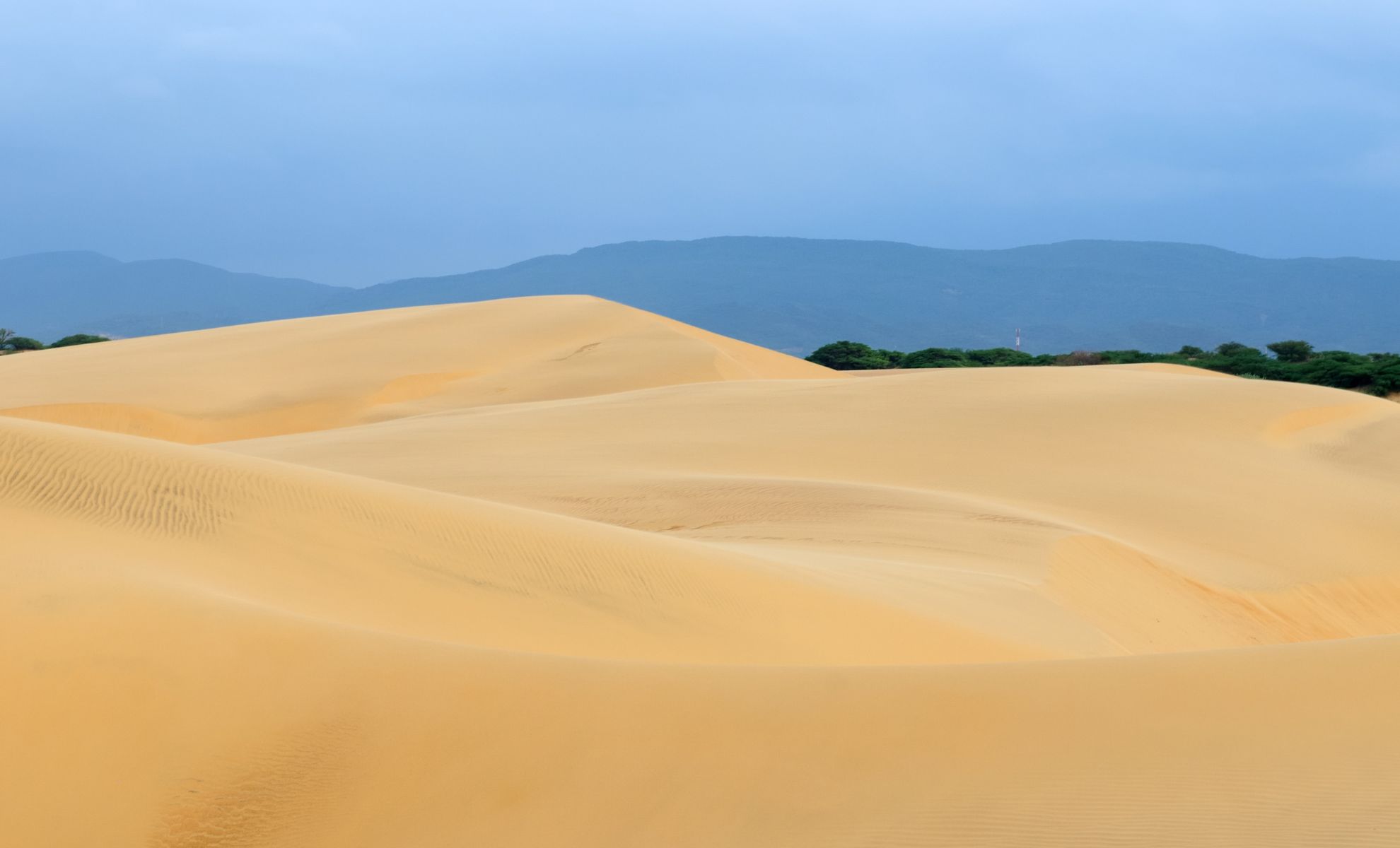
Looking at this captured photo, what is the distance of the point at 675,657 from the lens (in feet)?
16.6

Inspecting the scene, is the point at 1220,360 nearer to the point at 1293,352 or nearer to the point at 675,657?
the point at 1293,352

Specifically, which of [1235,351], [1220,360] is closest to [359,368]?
[1220,360]

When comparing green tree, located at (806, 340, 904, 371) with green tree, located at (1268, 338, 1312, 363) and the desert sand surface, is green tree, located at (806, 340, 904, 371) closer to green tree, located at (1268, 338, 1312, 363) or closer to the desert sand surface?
green tree, located at (1268, 338, 1312, 363)

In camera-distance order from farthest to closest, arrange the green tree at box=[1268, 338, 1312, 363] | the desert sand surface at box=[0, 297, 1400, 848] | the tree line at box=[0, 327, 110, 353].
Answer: the tree line at box=[0, 327, 110, 353] → the green tree at box=[1268, 338, 1312, 363] → the desert sand surface at box=[0, 297, 1400, 848]

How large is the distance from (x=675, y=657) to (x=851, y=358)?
35562 millimetres

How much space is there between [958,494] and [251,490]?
700cm

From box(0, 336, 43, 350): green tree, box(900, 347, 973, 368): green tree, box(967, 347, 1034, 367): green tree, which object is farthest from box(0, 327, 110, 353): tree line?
box(967, 347, 1034, 367): green tree

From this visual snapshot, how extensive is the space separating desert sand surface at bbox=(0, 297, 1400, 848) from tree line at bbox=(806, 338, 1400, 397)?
20248 millimetres

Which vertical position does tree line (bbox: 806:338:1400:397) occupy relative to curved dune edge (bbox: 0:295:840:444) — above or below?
above

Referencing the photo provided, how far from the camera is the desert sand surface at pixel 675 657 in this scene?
3131 millimetres

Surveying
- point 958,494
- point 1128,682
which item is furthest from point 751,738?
point 958,494

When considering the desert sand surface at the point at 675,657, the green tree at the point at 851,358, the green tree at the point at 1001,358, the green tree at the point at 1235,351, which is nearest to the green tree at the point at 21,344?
the green tree at the point at 851,358

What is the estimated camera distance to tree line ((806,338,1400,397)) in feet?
101

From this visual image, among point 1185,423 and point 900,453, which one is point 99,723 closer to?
point 900,453
